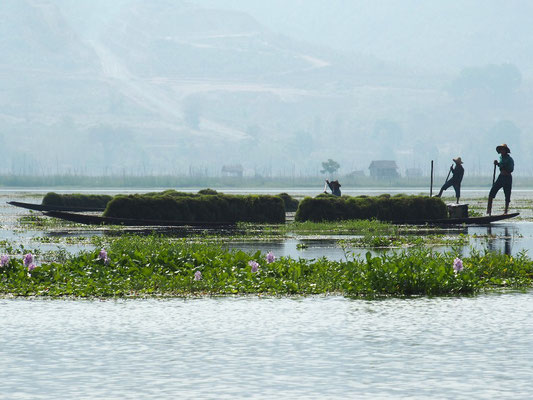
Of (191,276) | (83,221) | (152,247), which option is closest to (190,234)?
(83,221)

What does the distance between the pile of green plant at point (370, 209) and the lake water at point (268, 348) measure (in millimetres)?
30869

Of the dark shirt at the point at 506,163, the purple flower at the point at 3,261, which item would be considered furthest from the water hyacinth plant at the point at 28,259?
→ the dark shirt at the point at 506,163

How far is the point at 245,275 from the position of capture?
71.4 feet

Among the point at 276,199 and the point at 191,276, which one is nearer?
the point at 191,276

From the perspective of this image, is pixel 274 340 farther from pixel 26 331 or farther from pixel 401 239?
pixel 401 239

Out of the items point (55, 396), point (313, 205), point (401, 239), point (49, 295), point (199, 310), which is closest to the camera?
point (55, 396)

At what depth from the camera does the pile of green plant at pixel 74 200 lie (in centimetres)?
7206

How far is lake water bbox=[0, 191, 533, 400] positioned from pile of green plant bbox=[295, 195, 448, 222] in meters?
30.9

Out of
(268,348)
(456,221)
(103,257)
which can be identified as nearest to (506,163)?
(456,221)

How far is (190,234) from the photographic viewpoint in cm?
4272

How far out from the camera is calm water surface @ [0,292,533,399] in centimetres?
1149

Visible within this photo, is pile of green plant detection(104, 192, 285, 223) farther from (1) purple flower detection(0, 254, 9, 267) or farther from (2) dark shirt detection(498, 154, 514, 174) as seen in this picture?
(1) purple flower detection(0, 254, 9, 267)

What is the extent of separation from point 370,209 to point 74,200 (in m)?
28.6

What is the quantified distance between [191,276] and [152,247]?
367cm
